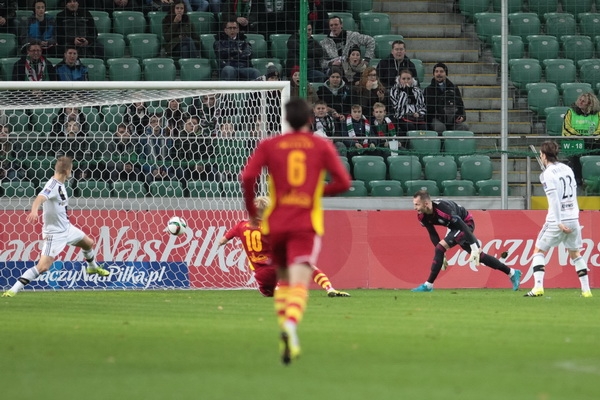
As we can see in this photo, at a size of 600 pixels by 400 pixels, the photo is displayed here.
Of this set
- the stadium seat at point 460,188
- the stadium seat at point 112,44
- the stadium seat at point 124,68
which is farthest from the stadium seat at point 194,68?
the stadium seat at point 460,188

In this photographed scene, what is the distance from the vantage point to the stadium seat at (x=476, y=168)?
65.9 feet

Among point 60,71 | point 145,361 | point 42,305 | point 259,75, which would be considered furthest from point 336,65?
point 145,361

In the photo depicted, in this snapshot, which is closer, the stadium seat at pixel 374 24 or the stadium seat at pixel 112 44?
the stadium seat at pixel 112 44

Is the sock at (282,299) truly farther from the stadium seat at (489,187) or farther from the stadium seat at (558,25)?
the stadium seat at (558,25)

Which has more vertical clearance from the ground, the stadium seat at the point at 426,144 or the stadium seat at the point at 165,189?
the stadium seat at the point at 426,144

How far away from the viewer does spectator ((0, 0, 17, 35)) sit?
21.6 meters

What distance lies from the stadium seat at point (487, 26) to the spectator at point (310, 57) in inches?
154

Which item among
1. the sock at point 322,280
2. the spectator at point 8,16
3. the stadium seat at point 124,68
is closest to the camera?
the sock at point 322,280

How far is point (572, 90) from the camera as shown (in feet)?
73.7

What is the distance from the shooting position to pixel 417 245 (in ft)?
62.0

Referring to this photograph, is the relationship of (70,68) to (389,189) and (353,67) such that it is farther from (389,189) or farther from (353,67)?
(389,189)

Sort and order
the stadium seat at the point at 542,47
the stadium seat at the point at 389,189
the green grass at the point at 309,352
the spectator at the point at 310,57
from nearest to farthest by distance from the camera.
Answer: the green grass at the point at 309,352, the stadium seat at the point at 389,189, the spectator at the point at 310,57, the stadium seat at the point at 542,47

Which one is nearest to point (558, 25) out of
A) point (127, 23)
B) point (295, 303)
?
point (127, 23)

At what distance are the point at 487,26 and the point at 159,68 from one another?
266 inches
